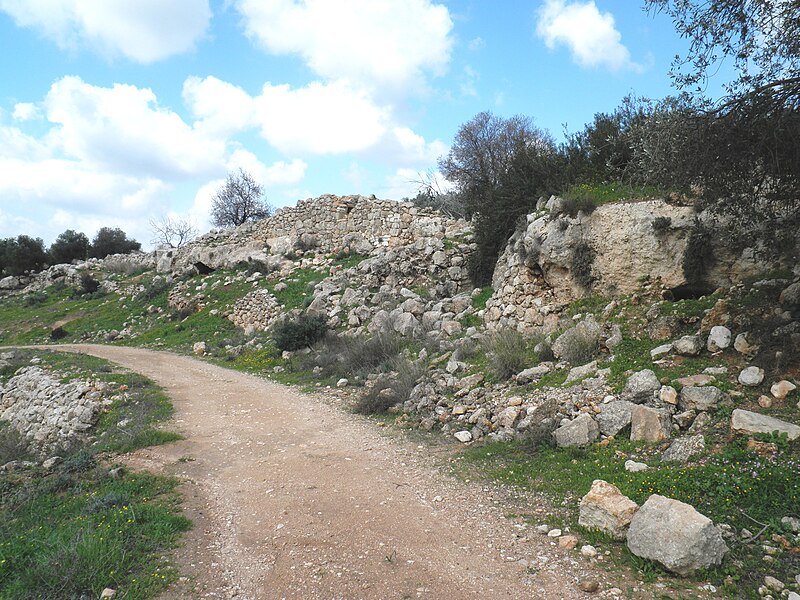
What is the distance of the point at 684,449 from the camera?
18.6ft

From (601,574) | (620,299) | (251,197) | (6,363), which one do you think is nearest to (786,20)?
(620,299)

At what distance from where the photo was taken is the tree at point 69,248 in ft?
137

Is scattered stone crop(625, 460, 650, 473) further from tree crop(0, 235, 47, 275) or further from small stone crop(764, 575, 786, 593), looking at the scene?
tree crop(0, 235, 47, 275)

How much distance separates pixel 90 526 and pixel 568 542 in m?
4.70

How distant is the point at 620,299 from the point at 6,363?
746 inches

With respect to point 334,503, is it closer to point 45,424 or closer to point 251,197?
point 45,424

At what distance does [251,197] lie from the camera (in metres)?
40.9

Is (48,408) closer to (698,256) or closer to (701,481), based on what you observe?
(701,481)

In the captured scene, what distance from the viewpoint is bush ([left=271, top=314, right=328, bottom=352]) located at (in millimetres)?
15742

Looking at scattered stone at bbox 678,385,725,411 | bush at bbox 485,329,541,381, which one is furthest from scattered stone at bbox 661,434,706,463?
bush at bbox 485,329,541,381

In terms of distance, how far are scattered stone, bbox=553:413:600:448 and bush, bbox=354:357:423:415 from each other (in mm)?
3736

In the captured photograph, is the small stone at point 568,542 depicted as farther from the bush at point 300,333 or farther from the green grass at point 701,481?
the bush at point 300,333

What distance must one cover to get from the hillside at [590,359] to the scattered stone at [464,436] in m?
0.03

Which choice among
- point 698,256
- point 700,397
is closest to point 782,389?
point 700,397
